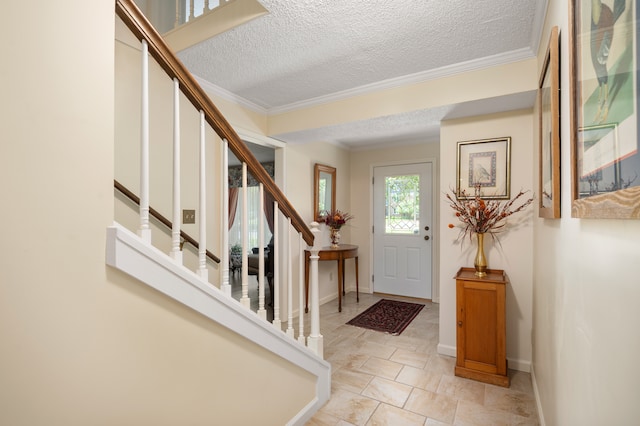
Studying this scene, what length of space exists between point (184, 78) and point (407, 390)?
2445 millimetres

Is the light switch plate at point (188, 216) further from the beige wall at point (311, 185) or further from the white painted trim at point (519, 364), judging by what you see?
the white painted trim at point (519, 364)

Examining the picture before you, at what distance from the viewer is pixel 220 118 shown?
4.45 feet

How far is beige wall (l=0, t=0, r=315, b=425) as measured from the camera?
2.52 ft

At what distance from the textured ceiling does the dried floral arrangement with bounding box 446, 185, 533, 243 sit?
82 centimetres

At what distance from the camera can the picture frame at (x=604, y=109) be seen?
0.51 m

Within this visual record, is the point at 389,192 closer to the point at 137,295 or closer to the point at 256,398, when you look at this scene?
the point at 256,398

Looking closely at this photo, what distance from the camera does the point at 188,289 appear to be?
3.80 feet

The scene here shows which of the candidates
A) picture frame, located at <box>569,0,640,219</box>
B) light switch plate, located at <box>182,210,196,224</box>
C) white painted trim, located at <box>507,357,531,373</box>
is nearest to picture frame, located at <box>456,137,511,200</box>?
white painted trim, located at <box>507,357,531,373</box>

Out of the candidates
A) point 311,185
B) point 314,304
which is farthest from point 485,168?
point 311,185

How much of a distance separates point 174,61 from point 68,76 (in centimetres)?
40

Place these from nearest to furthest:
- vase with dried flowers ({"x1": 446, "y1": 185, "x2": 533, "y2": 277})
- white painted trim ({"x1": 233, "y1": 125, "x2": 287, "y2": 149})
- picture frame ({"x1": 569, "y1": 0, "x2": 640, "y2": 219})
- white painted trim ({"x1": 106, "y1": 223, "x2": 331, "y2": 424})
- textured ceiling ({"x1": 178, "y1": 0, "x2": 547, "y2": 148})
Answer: picture frame ({"x1": 569, "y1": 0, "x2": 640, "y2": 219}) < white painted trim ({"x1": 106, "y1": 223, "x2": 331, "y2": 424}) < textured ceiling ({"x1": 178, "y1": 0, "x2": 547, "y2": 148}) < vase with dried flowers ({"x1": 446, "y1": 185, "x2": 533, "y2": 277}) < white painted trim ({"x1": 233, "y1": 125, "x2": 287, "y2": 149})

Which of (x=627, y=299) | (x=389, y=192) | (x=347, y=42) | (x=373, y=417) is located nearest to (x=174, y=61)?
(x=347, y=42)

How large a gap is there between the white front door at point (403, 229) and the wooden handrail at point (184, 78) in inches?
132

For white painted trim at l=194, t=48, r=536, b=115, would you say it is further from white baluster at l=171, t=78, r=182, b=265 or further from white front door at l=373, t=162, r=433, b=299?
white front door at l=373, t=162, r=433, b=299
